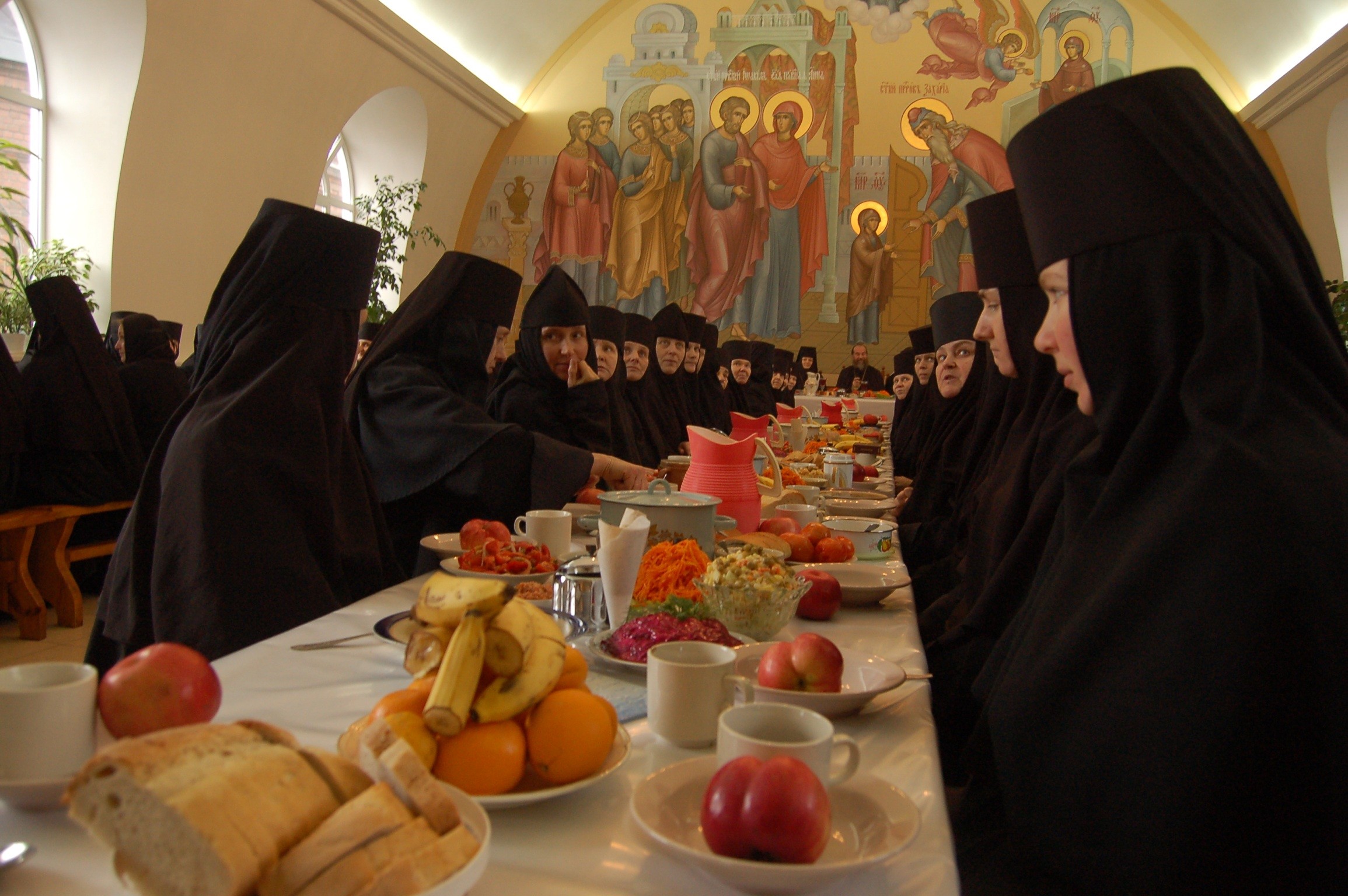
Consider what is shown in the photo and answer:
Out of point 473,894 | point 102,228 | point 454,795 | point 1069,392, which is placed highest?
point 102,228

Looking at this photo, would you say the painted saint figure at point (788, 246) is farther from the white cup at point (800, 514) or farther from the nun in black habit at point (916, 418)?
the white cup at point (800, 514)

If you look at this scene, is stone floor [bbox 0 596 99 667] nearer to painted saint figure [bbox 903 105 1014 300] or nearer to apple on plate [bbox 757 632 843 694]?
Answer: apple on plate [bbox 757 632 843 694]

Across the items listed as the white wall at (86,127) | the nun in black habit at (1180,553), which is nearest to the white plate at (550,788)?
the nun in black habit at (1180,553)

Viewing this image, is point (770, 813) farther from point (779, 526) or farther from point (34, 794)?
point (779, 526)

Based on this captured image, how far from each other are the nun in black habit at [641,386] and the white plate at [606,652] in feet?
16.1

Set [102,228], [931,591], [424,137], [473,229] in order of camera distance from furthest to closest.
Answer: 1. [473,229]
2. [424,137]
3. [102,228]
4. [931,591]

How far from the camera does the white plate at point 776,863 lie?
0.89 meters

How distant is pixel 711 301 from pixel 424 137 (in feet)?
16.2

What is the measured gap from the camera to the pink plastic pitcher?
260 centimetres

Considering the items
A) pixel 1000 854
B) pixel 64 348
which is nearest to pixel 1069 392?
pixel 1000 854

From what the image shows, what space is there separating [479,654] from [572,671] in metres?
0.17

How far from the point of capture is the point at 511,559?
79.8 inches

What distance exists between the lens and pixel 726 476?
262 cm

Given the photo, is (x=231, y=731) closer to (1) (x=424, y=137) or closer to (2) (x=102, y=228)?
(2) (x=102, y=228)
